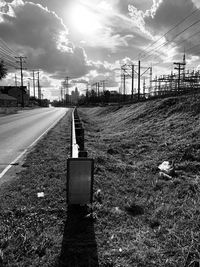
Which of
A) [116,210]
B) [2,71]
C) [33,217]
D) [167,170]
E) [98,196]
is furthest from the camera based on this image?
[2,71]

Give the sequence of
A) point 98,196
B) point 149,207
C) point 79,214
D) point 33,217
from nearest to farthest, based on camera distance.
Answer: point 33,217 → point 79,214 → point 149,207 → point 98,196

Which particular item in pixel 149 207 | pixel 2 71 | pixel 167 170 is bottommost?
pixel 149 207

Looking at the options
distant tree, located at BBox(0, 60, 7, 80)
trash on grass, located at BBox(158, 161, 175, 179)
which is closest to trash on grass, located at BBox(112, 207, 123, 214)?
trash on grass, located at BBox(158, 161, 175, 179)

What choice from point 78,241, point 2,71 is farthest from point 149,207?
point 2,71

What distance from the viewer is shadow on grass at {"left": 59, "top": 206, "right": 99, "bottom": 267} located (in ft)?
9.63

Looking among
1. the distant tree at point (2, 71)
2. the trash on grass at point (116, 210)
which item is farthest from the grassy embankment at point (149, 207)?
the distant tree at point (2, 71)

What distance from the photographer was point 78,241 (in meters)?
3.35

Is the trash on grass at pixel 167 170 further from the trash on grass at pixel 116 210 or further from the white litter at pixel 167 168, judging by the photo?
the trash on grass at pixel 116 210

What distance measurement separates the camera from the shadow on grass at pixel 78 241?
2.94 m

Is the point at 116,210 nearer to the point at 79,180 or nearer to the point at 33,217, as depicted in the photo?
the point at 79,180

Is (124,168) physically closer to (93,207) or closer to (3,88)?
(93,207)

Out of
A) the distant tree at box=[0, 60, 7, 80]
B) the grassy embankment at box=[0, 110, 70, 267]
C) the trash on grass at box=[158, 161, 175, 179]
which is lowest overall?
the grassy embankment at box=[0, 110, 70, 267]

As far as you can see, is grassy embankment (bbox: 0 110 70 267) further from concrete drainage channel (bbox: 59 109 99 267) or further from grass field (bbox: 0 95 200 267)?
concrete drainage channel (bbox: 59 109 99 267)

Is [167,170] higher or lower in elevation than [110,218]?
higher
